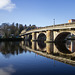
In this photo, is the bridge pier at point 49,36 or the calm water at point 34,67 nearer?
the calm water at point 34,67

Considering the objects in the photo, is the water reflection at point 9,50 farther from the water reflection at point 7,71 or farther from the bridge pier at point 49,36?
the bridge pier at point 49,36

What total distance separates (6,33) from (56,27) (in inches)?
1801

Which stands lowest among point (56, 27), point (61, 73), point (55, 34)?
point (61, 73)

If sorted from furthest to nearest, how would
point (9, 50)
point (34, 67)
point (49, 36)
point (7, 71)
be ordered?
1. point (49, 36)
2. point (9, 50)
3. point (34, 67)
4. point (7, 71)

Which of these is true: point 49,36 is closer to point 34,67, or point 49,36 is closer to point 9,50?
point 9,50

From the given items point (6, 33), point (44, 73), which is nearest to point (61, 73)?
point (44, 73)

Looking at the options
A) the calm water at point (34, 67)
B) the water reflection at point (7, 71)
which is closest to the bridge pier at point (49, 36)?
the calm water at point (34, 67)

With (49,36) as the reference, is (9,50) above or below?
below

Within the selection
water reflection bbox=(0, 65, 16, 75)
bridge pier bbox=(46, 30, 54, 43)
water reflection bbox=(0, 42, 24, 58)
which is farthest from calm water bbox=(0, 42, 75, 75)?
bridge pier bbox=(46, 30, 54, 43)

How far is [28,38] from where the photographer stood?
274 ft

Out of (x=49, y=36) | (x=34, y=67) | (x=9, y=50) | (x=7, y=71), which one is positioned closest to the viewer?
(x=7, y=71)

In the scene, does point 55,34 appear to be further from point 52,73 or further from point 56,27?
point 52,73

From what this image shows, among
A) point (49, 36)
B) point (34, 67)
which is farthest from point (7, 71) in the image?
point (49, 36)

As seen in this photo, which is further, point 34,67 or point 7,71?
point 34,67
